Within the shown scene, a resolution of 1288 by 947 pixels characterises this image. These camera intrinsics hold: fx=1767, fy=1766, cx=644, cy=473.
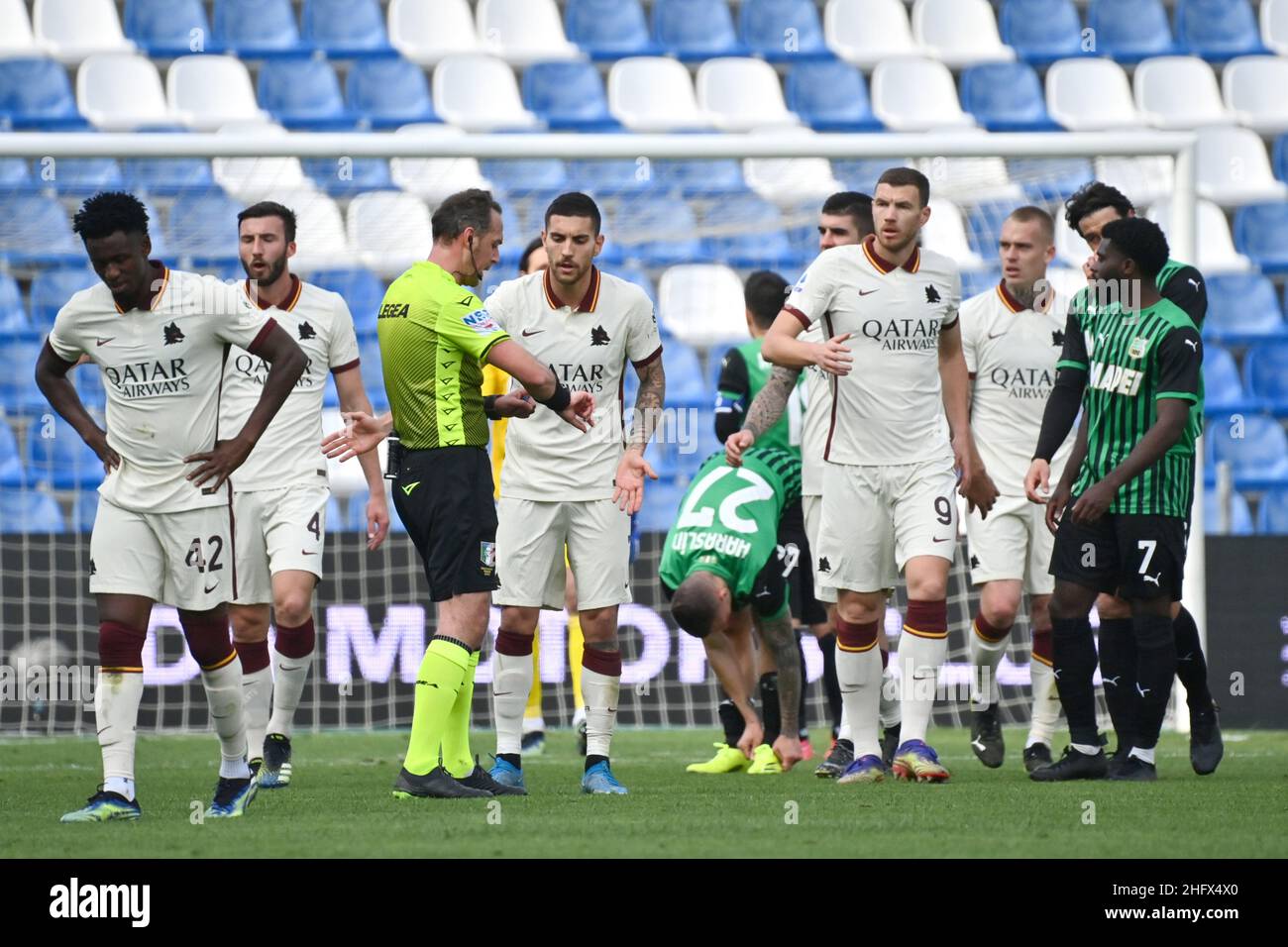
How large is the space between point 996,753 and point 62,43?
12651 mm

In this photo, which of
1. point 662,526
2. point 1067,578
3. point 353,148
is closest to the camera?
point 1067,578

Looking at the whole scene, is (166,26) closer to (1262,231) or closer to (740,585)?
(1262,231)

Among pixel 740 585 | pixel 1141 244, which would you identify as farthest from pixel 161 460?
pixel 1141 244

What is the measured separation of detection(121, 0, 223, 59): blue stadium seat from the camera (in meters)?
17.2

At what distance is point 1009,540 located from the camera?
829 cm

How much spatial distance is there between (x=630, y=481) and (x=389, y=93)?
11080 mm

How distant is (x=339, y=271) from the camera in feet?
47.0

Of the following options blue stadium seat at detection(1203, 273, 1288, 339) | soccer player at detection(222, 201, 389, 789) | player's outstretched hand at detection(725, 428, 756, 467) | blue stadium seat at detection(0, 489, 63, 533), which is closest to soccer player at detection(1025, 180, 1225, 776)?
player's outstretched hand at detection(725, 428, 756, 467)

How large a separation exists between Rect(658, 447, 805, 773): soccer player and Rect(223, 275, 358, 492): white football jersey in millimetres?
1676

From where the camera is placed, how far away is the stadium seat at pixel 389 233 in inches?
567

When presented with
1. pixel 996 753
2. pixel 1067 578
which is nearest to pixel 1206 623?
pixel 996 753

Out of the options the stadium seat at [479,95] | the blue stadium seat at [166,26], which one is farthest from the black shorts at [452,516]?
the blue stadium seat at [166,26]

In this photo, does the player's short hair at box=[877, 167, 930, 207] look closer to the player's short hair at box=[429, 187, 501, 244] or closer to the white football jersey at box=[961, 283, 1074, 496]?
the white football jersey at box=[961, 283, 1074, 496]
